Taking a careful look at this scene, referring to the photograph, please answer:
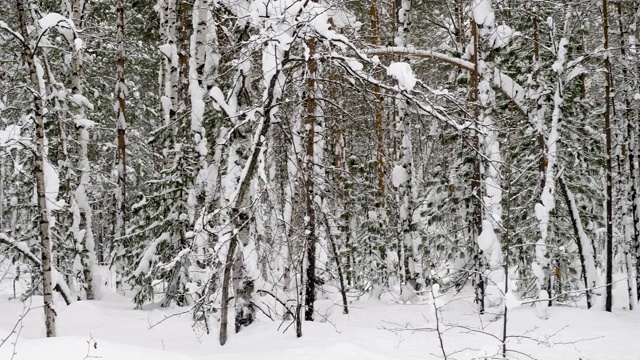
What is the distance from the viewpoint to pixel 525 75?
12.9 m

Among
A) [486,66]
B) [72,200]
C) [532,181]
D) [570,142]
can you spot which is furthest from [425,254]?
[72,200]

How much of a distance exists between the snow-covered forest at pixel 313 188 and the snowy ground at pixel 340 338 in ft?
0.17

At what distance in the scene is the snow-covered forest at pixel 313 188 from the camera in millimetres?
6078

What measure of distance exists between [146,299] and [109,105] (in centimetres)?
858

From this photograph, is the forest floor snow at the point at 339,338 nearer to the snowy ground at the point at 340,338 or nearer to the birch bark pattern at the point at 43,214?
the snowy ground at the point at 340,338

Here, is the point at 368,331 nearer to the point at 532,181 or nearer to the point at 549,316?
the point at 549,316

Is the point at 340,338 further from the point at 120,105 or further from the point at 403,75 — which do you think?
the point at 120,105

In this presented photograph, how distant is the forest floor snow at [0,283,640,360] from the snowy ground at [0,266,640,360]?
0.04 ft

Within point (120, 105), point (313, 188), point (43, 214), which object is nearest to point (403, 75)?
point (313, 188)

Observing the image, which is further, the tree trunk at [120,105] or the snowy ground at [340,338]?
the tree trunk at [120,105]

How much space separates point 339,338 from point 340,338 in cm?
2

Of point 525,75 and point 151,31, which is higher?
point 151,31

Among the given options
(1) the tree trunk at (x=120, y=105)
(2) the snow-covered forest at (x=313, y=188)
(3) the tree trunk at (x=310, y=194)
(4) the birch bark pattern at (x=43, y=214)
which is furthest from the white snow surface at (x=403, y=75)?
(1) the tree trunk at (x=120, y=105)

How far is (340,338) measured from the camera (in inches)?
257
